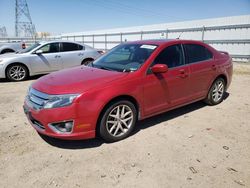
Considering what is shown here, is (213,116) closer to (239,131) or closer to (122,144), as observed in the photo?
(239,131)

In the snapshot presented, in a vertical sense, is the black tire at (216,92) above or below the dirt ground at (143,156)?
above

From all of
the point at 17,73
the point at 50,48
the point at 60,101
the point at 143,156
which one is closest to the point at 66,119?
the point at 60,101

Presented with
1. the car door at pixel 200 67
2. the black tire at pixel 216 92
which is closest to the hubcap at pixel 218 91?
the black tire at pixel 216 92

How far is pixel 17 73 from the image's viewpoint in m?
8.14

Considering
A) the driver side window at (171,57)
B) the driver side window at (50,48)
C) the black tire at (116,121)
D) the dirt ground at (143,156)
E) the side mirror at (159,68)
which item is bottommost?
the dirt ground at (143,156)

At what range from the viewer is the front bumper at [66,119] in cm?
312

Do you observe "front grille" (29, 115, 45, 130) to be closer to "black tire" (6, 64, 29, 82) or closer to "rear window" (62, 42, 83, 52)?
"black tire" (6, 64, 29, 82)

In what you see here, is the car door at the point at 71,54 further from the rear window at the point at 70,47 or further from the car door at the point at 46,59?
the car door at the point at 46,59

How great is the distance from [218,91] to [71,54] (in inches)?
224

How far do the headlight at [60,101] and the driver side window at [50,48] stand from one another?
5.85 meters

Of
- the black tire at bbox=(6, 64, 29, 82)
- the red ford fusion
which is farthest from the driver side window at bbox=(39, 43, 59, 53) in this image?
the red ford fusion

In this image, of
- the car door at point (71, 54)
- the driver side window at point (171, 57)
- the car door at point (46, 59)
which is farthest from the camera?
the car door at point (71, 54)

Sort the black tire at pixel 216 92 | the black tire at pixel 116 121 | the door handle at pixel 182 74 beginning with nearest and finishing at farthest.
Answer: the black tire at pixel 116 121
the door handle at pixel 182 74
the black tire at pixel 216 92

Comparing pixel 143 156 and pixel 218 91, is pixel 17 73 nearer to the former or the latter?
pixel 143 156
